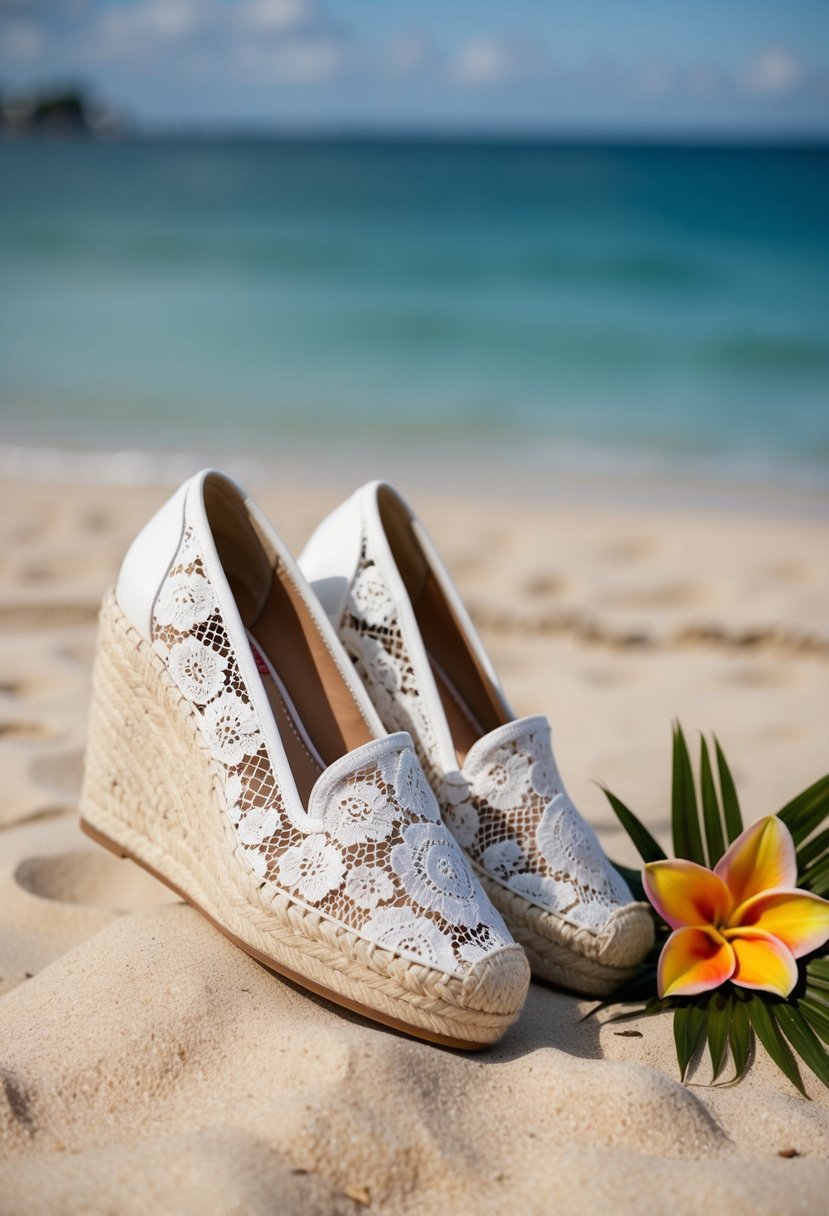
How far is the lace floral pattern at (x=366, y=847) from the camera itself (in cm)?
142

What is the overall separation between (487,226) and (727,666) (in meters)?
17.2

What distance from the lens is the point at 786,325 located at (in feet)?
37.0

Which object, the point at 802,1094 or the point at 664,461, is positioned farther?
the point at 664,461

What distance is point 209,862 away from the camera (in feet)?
5.28

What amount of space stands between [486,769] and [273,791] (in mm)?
316

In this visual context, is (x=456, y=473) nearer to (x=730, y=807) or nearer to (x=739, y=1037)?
(x=730, y=807)

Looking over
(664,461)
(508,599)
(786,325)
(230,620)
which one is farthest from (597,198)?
(230,620)

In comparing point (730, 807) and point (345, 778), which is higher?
point (345, 778)

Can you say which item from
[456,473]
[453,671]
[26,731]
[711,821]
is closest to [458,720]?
[453,671]

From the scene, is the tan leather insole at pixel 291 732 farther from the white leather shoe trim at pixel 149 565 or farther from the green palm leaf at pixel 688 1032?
the green palm leaf at pixel 688 1032

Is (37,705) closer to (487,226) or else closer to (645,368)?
(645,368)

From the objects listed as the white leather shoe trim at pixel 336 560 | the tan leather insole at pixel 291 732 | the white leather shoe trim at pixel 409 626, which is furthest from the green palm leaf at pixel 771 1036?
the white leather shoe trim at pixel 336 560

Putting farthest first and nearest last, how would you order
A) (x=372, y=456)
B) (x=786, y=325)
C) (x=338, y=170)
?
(x=338, y=170)
(x=786, y=325)
(x=372, y=456)

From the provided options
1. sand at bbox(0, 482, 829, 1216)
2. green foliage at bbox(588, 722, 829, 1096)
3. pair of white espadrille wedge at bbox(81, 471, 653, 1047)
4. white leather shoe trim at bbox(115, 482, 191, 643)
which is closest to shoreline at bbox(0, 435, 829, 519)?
sand at bbox(0, 482, 829, 1216)
